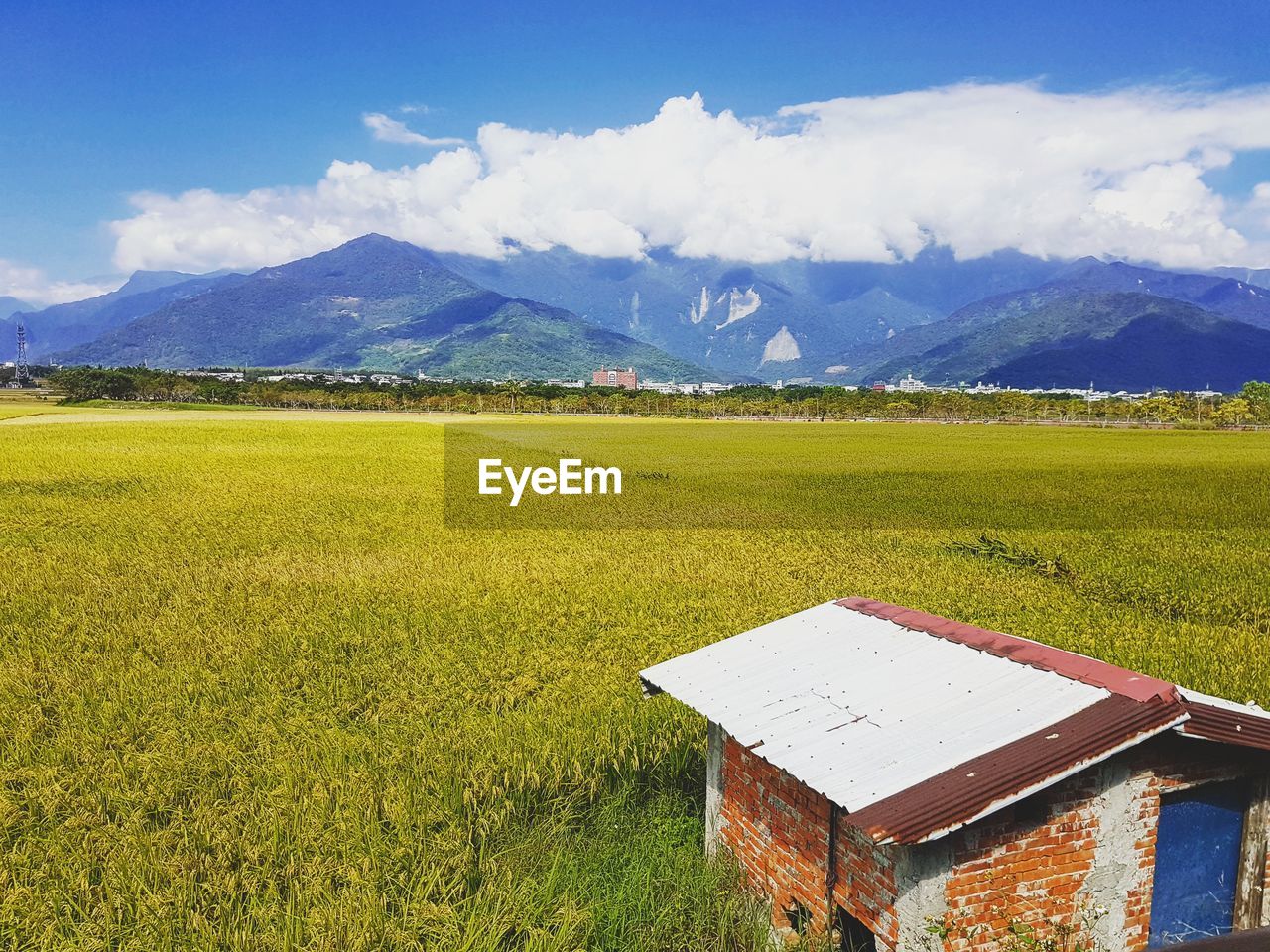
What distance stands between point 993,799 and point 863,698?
1.17 m

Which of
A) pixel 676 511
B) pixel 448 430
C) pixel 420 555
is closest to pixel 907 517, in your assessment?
pixel 676 511

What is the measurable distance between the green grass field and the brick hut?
2.72 feet

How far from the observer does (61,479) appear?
82.4 feet

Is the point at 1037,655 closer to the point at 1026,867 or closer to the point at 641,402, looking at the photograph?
the point at 1026,867

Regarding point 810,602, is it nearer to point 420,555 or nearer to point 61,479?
point 420,555

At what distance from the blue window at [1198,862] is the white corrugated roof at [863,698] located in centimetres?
93

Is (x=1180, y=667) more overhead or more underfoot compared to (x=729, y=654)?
more underfoot

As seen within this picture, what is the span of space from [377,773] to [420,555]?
983 cm

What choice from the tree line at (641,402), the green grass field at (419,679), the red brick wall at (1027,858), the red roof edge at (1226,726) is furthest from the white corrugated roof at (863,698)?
the tree line at (641,402)

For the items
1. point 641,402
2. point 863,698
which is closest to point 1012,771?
point 863,698

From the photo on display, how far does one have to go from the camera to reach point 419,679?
8.63 meters

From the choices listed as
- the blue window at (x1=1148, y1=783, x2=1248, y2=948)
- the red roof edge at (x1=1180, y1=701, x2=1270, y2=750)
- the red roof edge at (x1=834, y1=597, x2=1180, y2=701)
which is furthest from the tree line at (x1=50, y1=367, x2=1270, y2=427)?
the red roof edge at (x1=1180, y1=701, x2=1270, y2=750)

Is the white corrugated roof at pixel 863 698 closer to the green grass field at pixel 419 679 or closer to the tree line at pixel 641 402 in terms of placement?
the green grass field at pixel 419 679

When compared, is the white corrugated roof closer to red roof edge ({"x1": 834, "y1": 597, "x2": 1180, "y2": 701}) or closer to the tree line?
red roof edge ({"x1": 834, "y1": 597, "x2": 1180, "y2": 701})
